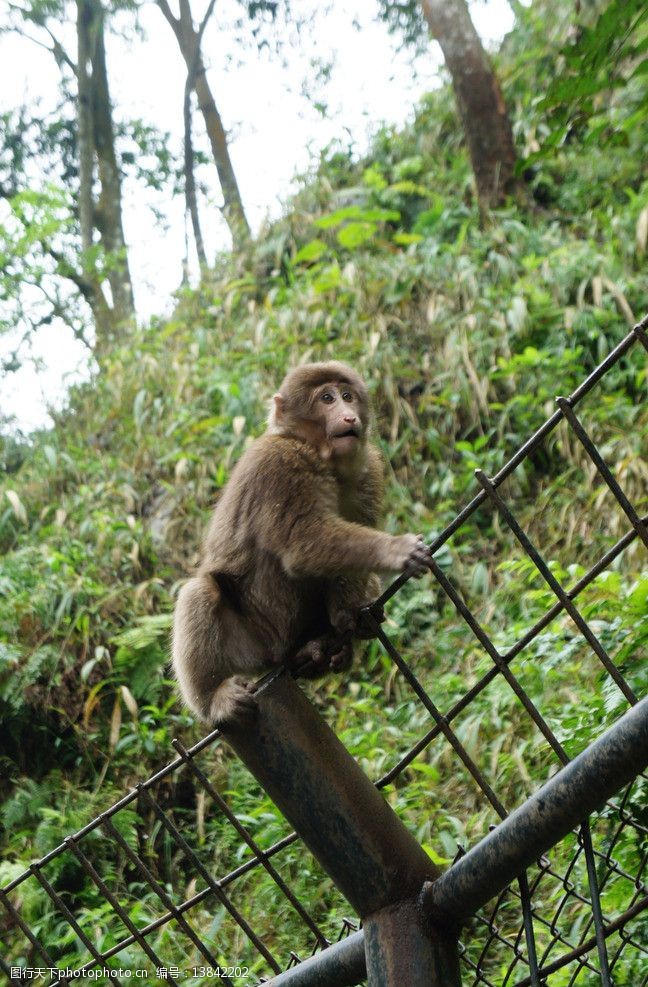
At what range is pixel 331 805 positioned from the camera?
217cm

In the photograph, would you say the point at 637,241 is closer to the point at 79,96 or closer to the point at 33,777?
the point at 33,777

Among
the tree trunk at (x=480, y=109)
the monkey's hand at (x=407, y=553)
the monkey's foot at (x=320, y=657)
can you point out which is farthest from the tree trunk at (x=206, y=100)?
the monkey's hand at (x=407, y=553)

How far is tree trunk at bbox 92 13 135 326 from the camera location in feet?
46.7

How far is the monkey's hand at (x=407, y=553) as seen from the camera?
8.48ft

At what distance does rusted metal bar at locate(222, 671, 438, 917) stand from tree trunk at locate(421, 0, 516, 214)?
271 inches

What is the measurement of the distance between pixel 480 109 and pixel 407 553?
6.78 m

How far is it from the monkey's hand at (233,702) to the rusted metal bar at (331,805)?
4 centimetres

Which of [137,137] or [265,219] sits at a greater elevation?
[137,137]

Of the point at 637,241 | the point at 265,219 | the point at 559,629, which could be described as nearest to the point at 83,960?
the point at 559,629

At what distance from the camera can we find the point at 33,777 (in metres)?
6.34

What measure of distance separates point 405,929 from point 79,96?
587 inches

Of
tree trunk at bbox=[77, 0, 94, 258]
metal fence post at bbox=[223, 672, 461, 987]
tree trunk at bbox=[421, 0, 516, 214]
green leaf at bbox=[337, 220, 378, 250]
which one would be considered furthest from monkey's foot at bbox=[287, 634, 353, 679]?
tree trunk at bbox=[77, 0, 94, 258]

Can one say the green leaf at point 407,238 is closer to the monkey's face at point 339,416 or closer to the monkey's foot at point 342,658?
the monkey's face at point 339,416

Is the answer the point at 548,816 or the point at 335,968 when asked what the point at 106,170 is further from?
the point at 548,816
